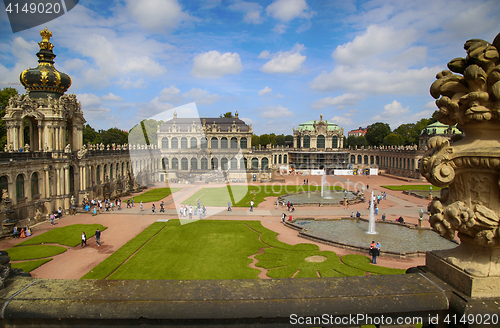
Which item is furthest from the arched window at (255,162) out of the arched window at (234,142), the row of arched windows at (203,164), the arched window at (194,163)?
the arched window at (194,163)

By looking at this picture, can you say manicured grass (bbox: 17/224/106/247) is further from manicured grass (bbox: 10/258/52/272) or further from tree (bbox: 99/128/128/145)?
tree (bbox: 99/128/128/145)

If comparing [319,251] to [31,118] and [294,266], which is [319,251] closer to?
[294,266]

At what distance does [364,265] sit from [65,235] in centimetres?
2772

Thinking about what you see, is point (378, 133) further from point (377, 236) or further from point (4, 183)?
point (4, 183)

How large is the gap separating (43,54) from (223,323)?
48893 millimetres

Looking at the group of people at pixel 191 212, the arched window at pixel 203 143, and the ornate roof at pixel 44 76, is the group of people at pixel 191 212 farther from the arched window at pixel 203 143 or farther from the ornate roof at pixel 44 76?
the arched window at pixel 203 143

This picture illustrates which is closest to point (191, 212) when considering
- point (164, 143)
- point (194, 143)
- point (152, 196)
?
point (152, 196)

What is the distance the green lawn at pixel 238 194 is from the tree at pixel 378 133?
2792 inches

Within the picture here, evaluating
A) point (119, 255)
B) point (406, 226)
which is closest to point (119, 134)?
point (119, 255)

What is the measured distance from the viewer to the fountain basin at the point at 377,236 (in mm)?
24750

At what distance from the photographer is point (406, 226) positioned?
31578 millimetres

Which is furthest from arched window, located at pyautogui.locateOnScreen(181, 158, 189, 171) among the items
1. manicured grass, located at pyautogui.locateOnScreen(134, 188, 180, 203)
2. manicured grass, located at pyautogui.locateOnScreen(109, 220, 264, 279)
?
manicured grass, located at pyautogui.locateOnScreen(109, 220, 264, 279)

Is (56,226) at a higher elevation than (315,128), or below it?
below

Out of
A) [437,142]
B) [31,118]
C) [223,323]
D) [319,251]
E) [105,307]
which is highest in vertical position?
[31,118]
